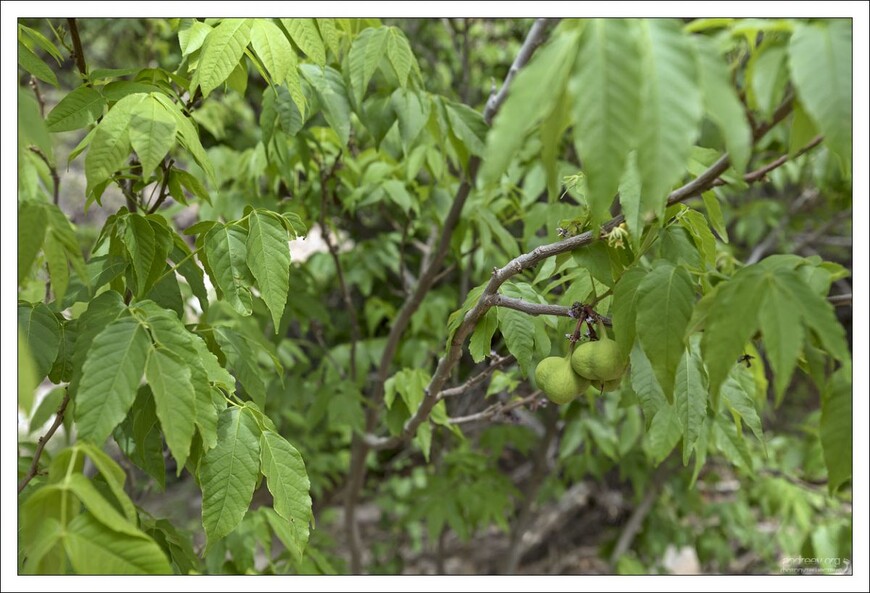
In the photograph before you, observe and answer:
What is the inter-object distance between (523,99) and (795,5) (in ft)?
1.15

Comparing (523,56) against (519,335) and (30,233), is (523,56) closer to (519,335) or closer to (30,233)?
(519,335)

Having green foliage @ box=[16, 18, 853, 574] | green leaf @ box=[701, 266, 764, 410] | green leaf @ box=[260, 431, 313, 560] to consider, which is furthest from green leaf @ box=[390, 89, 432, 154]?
green leaf @ box=[701, 266, 764, 410]

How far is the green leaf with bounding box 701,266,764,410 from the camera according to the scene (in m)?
0.58

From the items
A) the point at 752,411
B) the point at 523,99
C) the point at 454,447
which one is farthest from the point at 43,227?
the point at 454,447

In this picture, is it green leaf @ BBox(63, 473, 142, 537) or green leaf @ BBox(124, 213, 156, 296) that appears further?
green leaf @ BBox(124, 213, 156, 296)

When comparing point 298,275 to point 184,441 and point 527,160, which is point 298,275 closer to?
point 527,160

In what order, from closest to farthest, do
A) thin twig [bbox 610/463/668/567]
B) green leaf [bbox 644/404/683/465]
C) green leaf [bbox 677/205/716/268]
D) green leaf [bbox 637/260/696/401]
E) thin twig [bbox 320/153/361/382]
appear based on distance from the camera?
green leaf [bbox 637/260/696/401], green leaf [bbox 677/205/716/268], green leaf [bbox 644/404/683/465], thin twig [bbox 320/153/361/382], thin twig [bbox 610/463/668/567]

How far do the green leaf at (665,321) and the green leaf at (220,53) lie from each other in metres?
0.56

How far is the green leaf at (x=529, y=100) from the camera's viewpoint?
48 cm

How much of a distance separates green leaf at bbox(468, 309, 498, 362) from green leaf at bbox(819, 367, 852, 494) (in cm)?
43

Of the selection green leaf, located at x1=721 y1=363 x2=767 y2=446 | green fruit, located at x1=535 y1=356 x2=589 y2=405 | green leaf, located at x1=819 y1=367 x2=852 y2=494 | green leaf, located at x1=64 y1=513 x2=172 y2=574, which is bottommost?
green leaf, located at x1=721 y1=363 x2=767 y2=446

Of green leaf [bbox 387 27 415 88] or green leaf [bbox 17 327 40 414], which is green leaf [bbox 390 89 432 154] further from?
green leaf [bbox 17 327 40 414]

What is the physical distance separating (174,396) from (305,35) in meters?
0.51

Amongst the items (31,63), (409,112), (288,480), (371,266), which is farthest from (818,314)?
(371,266)
